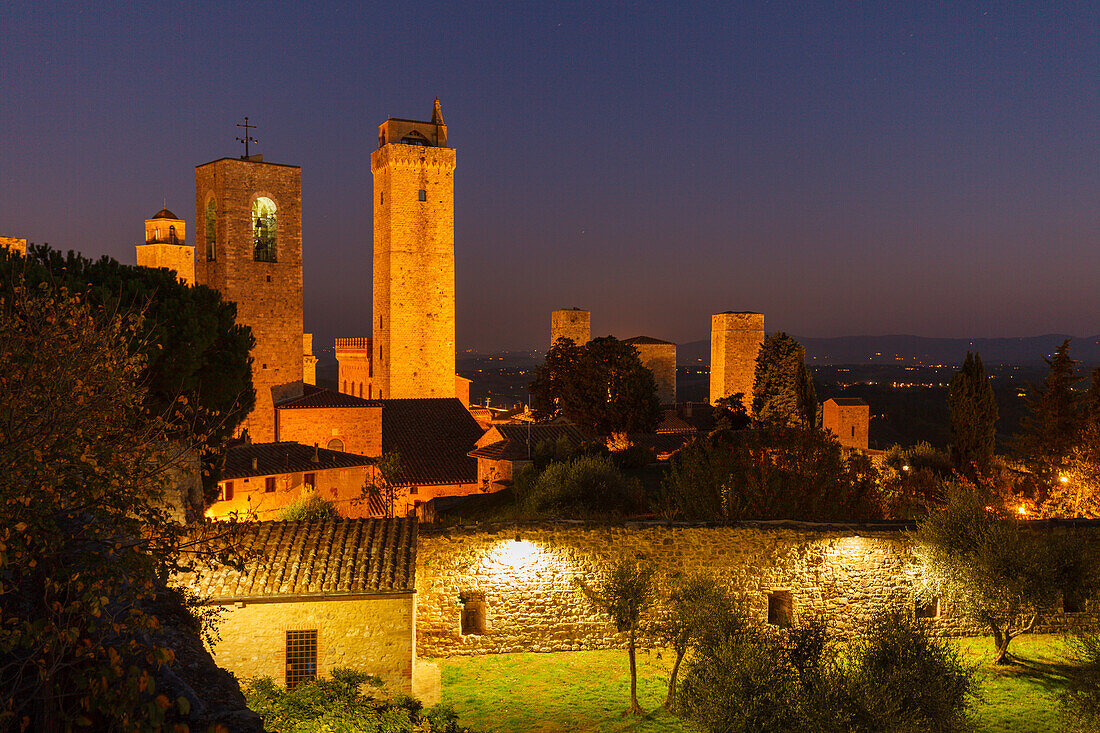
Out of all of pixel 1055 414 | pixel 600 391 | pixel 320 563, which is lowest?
pixel 320 563

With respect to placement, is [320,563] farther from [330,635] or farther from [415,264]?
[415,264]

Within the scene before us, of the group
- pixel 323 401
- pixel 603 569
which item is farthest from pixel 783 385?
pixel 603 569

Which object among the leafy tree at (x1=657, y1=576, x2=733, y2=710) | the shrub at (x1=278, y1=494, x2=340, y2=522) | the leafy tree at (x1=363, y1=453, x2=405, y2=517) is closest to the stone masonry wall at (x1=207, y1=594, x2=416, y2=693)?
the leafy tree at (x1=657, y1=576, x2=733, y2=710)

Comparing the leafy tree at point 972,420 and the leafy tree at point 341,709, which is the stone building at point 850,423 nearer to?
the leafy tree at point 972,420

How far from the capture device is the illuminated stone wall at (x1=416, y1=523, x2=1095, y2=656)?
1270cm

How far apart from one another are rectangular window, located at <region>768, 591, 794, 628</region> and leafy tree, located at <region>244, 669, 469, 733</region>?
19.4ft

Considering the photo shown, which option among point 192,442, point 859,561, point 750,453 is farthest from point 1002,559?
point 192,442

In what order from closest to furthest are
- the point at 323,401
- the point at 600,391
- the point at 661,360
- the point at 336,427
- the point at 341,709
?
the point at 341,709
the point at 336,427
the point at 323,401
the point at 600,391
the point at 661,360

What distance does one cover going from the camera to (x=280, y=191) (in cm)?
2944

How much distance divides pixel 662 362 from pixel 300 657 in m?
38.1

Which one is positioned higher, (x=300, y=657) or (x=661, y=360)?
(x=661, y=360)

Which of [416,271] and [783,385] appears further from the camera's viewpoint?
[416,271]

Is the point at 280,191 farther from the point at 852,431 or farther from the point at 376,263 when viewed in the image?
the point at 852,431

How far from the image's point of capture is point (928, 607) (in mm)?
13805
